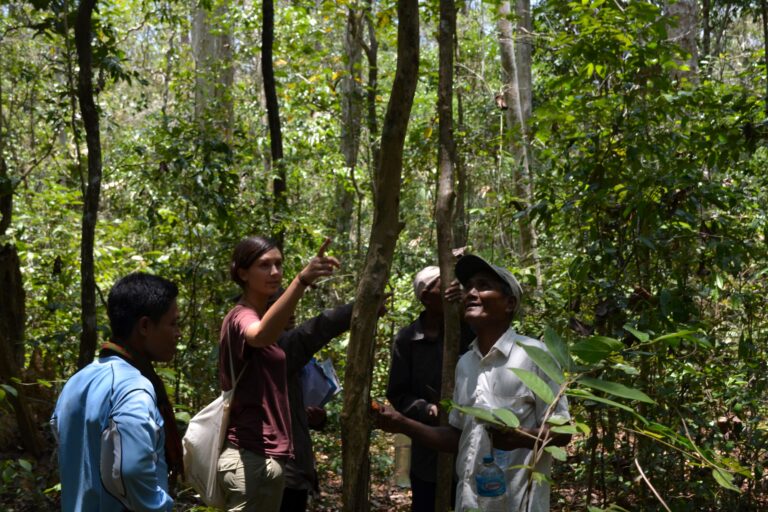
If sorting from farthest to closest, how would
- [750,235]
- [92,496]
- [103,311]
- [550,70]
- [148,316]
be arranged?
1. [550,70]
2. [103,311]
3. [750,235]
4. [148,316]
5. [92,496]

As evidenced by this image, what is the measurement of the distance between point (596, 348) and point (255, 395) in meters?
2.13

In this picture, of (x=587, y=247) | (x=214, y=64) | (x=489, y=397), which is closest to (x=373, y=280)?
(x=489, y=397)

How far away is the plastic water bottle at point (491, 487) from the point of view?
2.90 m

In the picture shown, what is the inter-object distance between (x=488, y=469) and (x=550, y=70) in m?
10.3

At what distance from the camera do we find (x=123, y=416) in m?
2.28

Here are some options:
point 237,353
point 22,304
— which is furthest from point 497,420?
point 22,304

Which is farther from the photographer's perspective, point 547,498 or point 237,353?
point 237,353

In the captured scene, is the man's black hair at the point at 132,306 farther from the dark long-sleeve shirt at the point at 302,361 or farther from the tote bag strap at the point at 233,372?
the dark long-sleeve shirt at the point at 302,361

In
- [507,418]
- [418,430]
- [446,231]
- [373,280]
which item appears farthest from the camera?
[446,231]

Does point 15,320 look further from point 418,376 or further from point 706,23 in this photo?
point 706,23

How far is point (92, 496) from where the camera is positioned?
2.37 metres

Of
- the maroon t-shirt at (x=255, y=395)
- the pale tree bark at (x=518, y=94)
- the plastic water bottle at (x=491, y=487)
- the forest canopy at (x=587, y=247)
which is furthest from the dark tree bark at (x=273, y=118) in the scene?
the plastic water bottle at (x=491, y=487)

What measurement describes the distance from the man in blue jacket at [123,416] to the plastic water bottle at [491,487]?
1.12 metres

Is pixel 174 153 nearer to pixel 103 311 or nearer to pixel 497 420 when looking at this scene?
pixel 103 311
